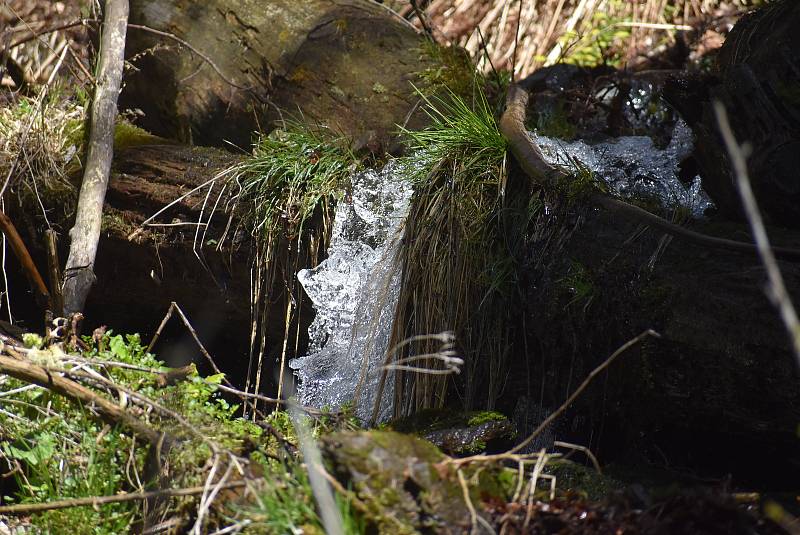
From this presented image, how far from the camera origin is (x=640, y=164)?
161 inches

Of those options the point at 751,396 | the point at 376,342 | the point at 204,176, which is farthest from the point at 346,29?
the point at 751,396

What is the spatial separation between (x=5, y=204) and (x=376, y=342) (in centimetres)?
230

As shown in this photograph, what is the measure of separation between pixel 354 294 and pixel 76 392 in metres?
1.73

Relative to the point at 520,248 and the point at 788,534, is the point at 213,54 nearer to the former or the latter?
the point at 520,248

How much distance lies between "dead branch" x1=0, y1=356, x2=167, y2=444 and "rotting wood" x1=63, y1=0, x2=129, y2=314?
4.56ft

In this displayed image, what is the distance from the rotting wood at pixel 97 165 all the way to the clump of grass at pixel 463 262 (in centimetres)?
154

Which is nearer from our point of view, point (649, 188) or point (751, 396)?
point (751, 396)

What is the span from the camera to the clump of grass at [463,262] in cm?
324

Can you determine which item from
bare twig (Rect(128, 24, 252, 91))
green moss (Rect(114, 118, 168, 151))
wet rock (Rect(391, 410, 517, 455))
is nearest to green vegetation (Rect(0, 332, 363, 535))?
wet rock (Rect(391, 410, 517, 455))

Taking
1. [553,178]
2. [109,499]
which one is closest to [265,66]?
[553,178]

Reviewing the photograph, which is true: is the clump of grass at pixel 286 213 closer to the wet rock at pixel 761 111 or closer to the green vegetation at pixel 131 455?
the green vegetation at pixel 131 455

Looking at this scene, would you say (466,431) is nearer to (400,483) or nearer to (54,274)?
(400,483)

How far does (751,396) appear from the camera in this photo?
240 cm

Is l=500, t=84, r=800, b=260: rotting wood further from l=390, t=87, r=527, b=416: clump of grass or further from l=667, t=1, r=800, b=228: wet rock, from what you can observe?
l=667, t=1, r=800, b=228: wet rock
